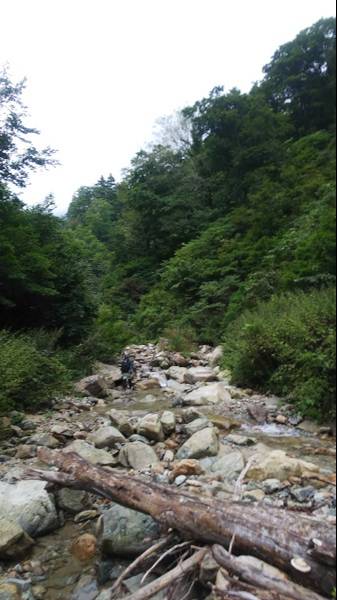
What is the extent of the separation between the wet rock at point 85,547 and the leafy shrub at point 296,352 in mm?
2486

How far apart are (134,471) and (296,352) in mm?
3334

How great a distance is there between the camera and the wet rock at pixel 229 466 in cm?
405

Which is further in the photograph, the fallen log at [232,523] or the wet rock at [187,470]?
the wet rock at [187,470]

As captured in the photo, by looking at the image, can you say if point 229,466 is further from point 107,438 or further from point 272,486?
point 107,438

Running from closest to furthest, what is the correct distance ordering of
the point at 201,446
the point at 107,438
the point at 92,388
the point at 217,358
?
1. the point at 201,446
2. the point at 107,438
3. the point at 92,388
4. the point at 217,358

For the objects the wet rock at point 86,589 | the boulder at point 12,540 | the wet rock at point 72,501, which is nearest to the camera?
the wet rock at point 86,589

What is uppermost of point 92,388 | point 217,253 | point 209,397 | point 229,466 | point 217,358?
point 217,253

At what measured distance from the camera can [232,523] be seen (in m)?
2.62

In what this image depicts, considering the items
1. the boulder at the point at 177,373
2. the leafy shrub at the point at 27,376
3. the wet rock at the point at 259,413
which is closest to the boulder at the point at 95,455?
the wet rock at the point at 259,413

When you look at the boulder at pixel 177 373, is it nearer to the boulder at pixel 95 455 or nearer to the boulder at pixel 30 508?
the boulder at pixel 95 455

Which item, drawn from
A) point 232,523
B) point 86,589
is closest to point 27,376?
point 86,589

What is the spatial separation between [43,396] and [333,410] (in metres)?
8.93

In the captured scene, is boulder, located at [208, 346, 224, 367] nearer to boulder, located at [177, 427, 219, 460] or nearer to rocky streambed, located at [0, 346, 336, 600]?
rocky streambed, located at [0, 346, 336, 600]

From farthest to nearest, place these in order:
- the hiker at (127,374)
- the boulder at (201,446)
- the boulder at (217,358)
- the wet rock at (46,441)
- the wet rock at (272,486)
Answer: the boulder at (217,358) → the hiker at (127,374) → the wet rock at (46,441) → the boulder at (201,446) → the wet rock at (272,486)
